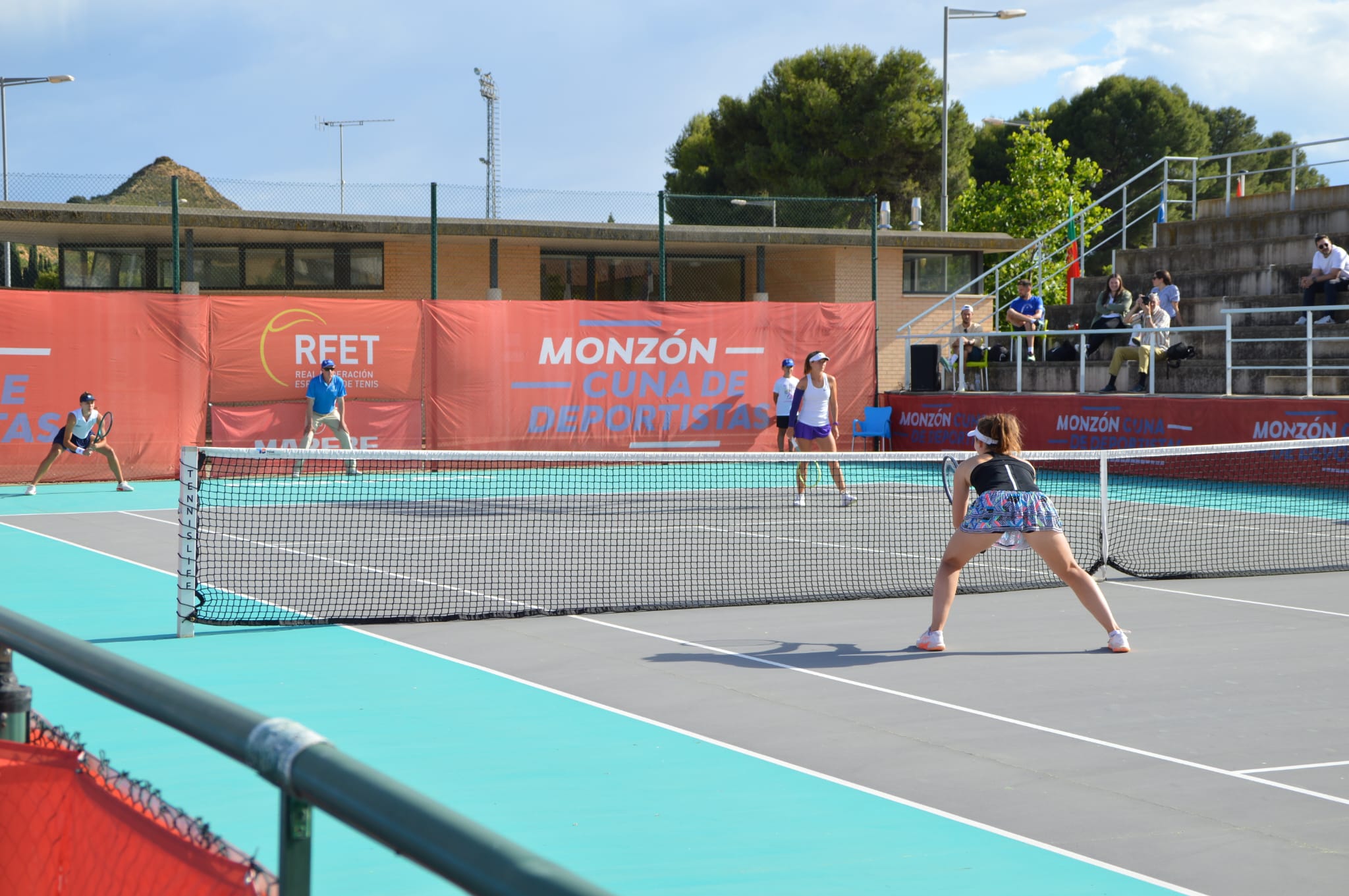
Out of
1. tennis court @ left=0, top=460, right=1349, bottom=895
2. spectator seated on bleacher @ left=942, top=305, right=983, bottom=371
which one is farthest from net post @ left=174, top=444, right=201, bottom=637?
spectator seated on bleacher @ left=942, top=305, right=983, bottom=371

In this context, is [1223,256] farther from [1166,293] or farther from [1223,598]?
[1223,598]

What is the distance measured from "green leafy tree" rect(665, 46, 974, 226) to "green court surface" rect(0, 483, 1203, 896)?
40455 mm

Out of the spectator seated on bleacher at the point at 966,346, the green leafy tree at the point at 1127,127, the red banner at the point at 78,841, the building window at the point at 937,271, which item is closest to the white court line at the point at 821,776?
the red banner at the point at 78,841

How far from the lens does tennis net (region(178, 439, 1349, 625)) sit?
31.2ft

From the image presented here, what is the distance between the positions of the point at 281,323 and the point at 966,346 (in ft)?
40.8

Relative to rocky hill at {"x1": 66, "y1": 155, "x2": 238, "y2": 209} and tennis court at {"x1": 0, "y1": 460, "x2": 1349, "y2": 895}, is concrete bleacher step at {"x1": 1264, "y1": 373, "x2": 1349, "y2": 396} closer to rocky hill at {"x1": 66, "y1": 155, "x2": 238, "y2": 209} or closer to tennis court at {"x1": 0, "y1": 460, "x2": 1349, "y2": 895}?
tennis court at {"x1": 0, "y1": 460, "x2": 1349, "y2": 895}

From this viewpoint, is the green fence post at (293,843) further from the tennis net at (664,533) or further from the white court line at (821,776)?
the tennis net at (664,533)

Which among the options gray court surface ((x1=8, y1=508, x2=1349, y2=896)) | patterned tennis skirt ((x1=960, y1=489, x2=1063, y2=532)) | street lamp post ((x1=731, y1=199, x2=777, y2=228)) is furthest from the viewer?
street lamp post ((x1=731, y1=199, x2=777, y2=228))

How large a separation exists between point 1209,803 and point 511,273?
25.0m

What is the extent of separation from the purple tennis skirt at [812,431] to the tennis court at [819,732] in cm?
500

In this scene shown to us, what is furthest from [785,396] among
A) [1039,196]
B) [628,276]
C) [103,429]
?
[1039,196]

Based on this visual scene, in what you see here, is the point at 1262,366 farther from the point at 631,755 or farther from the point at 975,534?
the point at 631,755

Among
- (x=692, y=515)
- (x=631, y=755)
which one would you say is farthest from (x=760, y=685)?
(x=692, y=515)

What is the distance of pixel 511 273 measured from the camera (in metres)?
28.9
